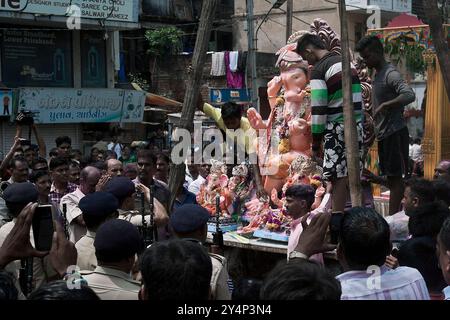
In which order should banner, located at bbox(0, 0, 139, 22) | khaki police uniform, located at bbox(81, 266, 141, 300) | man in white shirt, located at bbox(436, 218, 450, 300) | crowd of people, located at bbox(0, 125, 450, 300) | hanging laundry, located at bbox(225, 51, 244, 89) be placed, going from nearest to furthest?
crowd of people, located at bbox(0, 125, 450, 300) → man in white shirt, located at bbox(436, 218, 450, 300) → khaki police uniform, located at bbox(81, 266, 141, 300) → banner, located at bbox(0, 0, 139, 22) → hanging laundry, located at bbox(225, 51, 244, 89)

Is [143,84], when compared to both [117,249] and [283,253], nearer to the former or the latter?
[283,253]

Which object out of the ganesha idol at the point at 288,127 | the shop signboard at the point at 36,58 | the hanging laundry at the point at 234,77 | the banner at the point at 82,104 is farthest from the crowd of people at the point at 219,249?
the hanging laundry at the point at 234,77

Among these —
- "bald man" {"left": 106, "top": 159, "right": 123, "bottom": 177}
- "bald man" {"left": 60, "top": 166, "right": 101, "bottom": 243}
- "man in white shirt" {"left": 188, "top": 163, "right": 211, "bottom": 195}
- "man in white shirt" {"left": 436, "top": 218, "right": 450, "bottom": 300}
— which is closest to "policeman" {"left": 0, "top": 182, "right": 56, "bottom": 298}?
"bald man" {"left": 60, "top": 166, "right": 101, "bottom": 243}

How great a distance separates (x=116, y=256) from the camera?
3268mm

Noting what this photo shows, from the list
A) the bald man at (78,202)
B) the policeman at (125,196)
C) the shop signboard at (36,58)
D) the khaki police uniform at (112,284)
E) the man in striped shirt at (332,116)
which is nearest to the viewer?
the khaki police uniform at (112,284)

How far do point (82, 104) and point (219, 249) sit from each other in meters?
14.0

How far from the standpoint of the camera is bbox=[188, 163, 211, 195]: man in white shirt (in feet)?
27.1

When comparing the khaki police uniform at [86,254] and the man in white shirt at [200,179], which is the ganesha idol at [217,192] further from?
the khaki police uniform at [86,254]

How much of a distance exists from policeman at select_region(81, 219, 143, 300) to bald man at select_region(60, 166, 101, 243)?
155cm

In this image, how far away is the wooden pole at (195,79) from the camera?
5555 mm

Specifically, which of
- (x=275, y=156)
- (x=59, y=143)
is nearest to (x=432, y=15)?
(x=275, y=156)

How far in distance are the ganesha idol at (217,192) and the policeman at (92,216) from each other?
9.43 feet

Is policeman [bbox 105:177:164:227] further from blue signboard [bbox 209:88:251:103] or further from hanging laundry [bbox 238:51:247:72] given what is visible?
hanging laundry [bbox 238:51:247:72]
